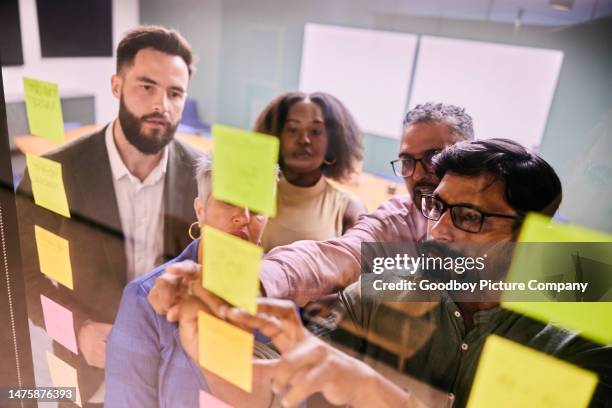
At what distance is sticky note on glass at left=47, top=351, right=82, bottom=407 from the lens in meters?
1.26

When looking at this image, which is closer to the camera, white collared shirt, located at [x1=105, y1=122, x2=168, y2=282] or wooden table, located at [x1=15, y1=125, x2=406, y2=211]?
wooden table, located at [x1=15, y1=125, x2=406, y2=211]

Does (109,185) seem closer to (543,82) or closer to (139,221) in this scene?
(139,221)

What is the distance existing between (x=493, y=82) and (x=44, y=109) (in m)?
0.87

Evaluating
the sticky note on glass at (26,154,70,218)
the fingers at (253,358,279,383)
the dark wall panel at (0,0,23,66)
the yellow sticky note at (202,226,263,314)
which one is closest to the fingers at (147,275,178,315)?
the yellow sticky note at (202,226,263,314)

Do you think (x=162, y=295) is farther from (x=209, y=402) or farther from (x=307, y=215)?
(x=307, y=215)

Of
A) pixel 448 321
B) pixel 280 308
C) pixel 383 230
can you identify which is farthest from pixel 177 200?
pixel 448 321

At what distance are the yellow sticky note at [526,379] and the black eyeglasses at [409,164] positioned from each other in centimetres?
25

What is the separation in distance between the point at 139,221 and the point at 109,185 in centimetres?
10

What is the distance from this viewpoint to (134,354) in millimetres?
956

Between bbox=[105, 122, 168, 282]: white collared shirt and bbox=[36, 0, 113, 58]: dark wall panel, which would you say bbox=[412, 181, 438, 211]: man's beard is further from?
bbox=[36, 0, 113, 58]: dark wall panel

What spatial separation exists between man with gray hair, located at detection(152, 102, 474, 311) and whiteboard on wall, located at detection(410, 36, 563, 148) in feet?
0.06

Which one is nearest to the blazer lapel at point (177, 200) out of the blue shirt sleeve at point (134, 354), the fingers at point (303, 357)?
the blue shirt sleeve at point (134, 354)

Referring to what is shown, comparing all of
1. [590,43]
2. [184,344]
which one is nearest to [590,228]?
[590,43]

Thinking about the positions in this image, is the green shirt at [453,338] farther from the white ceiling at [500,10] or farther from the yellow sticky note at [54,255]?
the yellow sticky note at [54,255]
